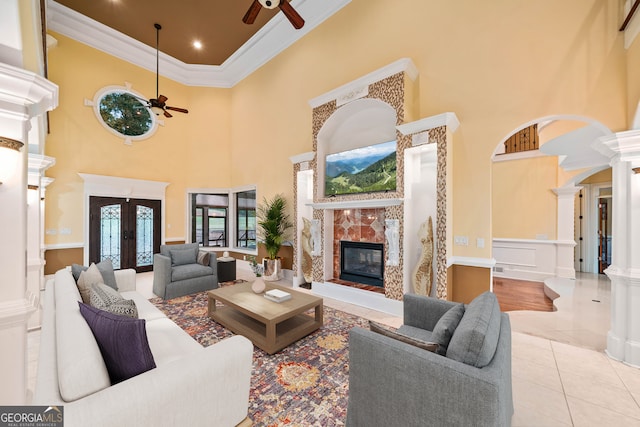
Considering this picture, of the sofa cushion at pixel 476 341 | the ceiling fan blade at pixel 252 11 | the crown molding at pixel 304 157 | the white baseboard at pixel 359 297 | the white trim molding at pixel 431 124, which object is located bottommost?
the white baseboard at pixel 359 297

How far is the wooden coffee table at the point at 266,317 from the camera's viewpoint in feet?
8.60

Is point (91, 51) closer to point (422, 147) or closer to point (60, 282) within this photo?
point (60, 282)

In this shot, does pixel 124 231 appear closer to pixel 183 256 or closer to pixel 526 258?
pixel 183 256

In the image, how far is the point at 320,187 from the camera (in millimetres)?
4969

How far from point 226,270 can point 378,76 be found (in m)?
4.84

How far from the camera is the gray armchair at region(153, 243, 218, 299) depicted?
4219mm

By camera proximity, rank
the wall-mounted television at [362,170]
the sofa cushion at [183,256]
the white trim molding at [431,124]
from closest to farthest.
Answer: the white trim molding at [431,124] → the wall-mounted television at [362,170] → the sofa cushion at [183,256]

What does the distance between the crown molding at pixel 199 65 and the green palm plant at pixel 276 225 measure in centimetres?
398

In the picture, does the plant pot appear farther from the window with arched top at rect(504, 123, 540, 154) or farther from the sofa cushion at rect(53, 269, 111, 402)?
the window with arched top at rect(504, 123, 540, 154)

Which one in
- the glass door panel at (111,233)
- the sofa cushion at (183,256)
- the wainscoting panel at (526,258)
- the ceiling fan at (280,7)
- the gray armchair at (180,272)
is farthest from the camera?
the glass door panel at (111,233)

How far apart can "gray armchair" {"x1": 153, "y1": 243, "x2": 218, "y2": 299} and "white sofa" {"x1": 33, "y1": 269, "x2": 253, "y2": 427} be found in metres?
2.61

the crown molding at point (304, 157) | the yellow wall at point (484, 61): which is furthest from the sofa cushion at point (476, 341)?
the crown molding at point (304, 157)

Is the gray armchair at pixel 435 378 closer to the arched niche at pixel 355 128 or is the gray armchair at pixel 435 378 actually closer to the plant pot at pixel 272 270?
the arched niche at pixel 355 128

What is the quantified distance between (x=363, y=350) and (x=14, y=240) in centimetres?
228
